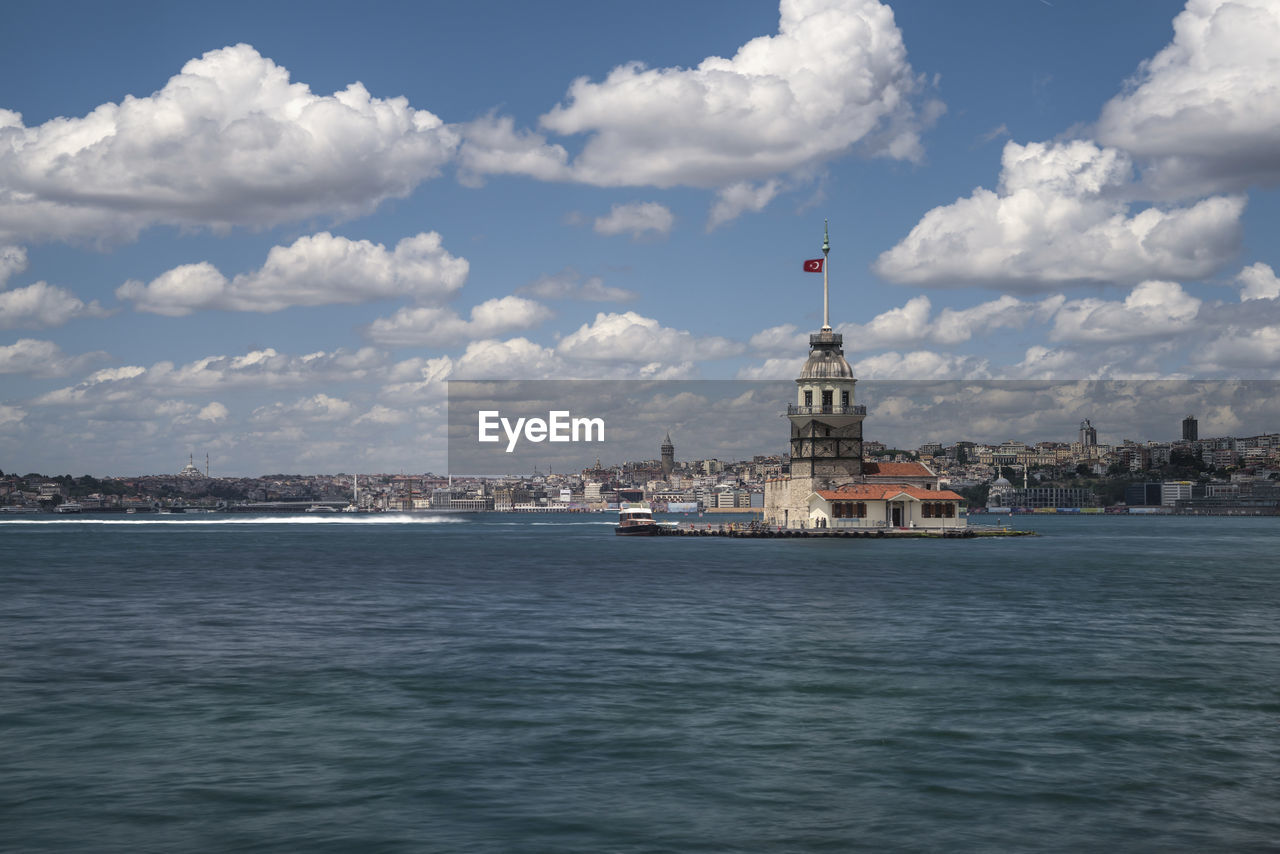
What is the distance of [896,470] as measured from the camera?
95.9m

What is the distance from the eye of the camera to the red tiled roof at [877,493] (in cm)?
9056

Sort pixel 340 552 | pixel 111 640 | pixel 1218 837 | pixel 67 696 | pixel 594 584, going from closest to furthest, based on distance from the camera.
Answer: pixel 1218 837
pixel 67 696
pixel 111 640
pixel 594 584
pixel 340 552

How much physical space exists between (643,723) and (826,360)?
7659cm

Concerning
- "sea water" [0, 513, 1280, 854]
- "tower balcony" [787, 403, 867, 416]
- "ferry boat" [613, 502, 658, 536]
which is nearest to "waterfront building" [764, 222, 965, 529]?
"tower balcony" [787, 403, 867, 416]

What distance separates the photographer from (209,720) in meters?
21.1

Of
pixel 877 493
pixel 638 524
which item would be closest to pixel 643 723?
pixel 877 493

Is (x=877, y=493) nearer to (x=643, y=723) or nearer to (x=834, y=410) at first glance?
(x=834, y=410)

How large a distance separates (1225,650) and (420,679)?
20327 mm

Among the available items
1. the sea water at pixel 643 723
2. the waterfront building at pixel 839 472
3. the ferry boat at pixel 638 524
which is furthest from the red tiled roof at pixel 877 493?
the sea water at pixel 643 723

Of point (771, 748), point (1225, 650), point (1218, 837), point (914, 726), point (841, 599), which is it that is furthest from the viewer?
point (841, 599)

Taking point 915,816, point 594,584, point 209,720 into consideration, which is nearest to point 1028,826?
point 915,816

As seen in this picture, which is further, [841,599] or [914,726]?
[841,599]

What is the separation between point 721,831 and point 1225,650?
69.7ft

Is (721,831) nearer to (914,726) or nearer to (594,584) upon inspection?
(914,726)
